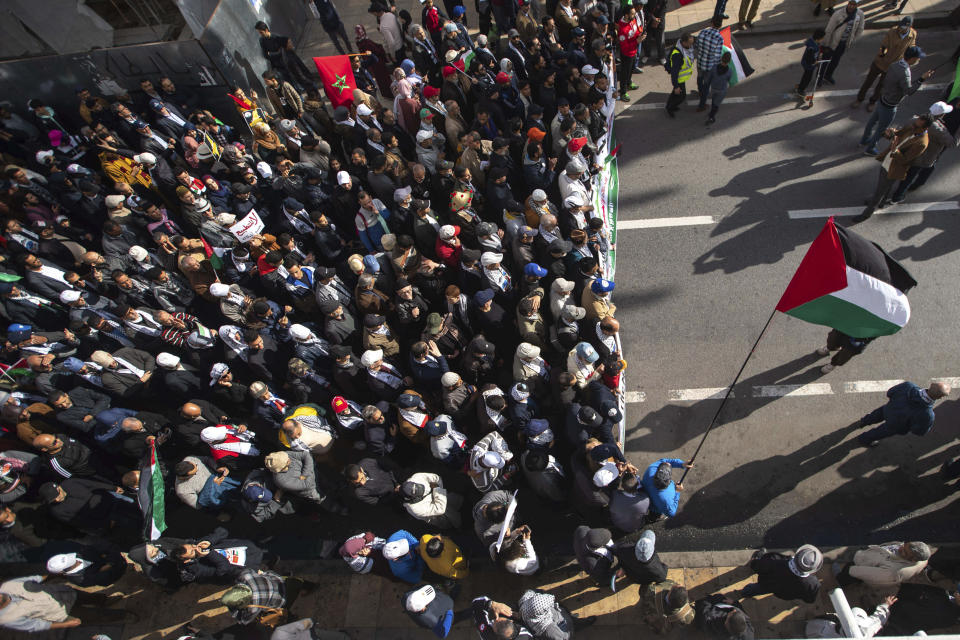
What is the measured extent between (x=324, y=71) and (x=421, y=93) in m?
1.70

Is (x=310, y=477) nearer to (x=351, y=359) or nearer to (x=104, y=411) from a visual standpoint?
(x=351, y=359)

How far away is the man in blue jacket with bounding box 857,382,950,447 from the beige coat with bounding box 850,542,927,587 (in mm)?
1443

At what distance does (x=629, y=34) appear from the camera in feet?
32.6

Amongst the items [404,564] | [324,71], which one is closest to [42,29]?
[324,71]

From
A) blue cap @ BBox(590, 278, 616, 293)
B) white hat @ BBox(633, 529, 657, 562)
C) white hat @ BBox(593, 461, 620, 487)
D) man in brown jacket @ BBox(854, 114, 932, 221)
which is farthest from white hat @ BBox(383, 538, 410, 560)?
man in brown jacket @ BBox(854, 114, 932, 221)

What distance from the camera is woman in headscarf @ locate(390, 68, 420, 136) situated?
9.13 m

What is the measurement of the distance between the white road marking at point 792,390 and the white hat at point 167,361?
24.7 ft

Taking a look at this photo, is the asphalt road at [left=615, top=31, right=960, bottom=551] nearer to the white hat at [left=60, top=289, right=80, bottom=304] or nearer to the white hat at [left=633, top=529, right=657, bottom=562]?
the white hat at [left=633, top=529, right=657, bottom=562]

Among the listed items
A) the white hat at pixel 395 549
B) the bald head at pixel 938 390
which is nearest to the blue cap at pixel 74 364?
the white hat at pixel 395 549

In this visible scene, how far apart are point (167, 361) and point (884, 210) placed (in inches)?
431

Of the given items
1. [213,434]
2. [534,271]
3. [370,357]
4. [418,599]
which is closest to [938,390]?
[534,271]

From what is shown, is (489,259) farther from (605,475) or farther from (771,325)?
(771,325)

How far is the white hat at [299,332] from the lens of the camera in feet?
20.4

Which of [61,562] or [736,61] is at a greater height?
[61,562]
